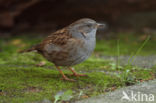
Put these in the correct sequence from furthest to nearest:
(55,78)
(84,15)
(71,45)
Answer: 1. (84,15)
2. (55,78)
3. (71,45)

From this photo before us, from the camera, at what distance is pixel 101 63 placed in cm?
480

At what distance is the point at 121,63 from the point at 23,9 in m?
3.13

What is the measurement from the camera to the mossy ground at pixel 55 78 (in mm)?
3125

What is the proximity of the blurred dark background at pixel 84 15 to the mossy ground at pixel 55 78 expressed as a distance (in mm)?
1864

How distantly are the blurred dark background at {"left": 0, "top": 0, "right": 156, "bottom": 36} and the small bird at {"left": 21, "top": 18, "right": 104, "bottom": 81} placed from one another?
10.8 feet

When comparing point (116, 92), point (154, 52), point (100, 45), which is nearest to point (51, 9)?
point (100, 45)

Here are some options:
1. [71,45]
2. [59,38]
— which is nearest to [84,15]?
[59,38]

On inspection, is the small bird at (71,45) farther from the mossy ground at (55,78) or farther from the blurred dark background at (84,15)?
the blurred dark background at (84,15)

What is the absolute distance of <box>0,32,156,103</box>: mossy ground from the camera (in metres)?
3.12

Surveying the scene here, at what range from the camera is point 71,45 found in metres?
3.77

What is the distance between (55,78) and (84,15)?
3.97 meters

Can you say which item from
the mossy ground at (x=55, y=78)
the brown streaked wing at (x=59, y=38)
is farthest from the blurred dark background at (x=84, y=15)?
the brown streaked wing at (x=59, y=38)

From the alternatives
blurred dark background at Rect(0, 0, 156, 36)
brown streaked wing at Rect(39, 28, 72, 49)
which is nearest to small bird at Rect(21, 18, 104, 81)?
brown streaked wing at Rect(39, 28, 72, 49)

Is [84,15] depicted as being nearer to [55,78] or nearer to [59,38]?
[59,38]
